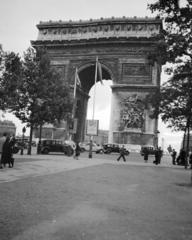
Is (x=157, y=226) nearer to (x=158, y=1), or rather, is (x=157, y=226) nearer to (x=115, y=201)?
(x=115, y=201)

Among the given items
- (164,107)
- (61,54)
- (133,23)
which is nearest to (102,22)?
(133,23)

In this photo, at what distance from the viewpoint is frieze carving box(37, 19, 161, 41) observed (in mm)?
50000

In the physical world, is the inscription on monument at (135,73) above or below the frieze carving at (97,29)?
below

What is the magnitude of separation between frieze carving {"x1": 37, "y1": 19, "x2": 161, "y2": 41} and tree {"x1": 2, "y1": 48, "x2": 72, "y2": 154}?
18.4 meters

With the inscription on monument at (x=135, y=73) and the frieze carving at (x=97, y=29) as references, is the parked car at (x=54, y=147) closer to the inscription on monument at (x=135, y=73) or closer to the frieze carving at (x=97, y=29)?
the inscription on monument at (x=135, y=73)

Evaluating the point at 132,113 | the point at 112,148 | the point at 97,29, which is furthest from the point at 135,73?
the point at 112,148

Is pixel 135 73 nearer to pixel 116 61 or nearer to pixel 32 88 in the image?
pixel 116 61

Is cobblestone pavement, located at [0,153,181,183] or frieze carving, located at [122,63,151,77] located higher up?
frieze carving, located at [122,63,151,77]

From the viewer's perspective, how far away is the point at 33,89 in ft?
109

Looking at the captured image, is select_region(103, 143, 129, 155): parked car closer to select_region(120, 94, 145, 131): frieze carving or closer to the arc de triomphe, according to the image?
the arc de triomphe

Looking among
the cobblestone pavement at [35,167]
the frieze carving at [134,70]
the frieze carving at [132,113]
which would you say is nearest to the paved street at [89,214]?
the cobblestone pavement at [35,167]

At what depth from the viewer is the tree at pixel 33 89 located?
3157 centimetres

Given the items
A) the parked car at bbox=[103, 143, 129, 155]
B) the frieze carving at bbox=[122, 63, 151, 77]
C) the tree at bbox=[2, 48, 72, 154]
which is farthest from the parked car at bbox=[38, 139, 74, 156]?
the frieze carving at bbox=[122, 63, 151, 77]

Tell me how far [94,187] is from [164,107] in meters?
17.2
